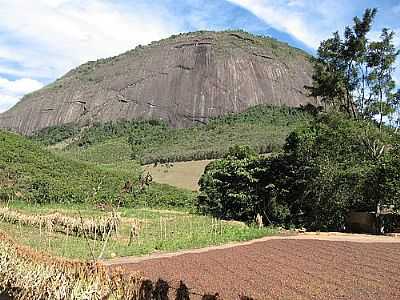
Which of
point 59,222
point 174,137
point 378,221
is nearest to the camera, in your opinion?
point 59,222

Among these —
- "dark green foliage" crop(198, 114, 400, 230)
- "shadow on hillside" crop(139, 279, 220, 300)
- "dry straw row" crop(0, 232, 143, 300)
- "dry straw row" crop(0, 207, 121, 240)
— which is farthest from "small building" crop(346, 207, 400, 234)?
"dry straw row" crop(0, 232, 143, 300)

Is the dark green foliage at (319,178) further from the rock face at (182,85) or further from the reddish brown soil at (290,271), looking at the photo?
the rock face at (182,85)

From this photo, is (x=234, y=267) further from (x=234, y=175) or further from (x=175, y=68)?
(x=175, y=68)

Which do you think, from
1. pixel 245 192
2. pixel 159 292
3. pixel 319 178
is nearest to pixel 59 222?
pixel 245 192

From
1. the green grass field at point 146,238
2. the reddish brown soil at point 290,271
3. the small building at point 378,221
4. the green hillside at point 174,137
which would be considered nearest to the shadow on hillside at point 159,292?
the reddish brown soil at point 290,271

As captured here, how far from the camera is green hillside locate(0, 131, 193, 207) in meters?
30.0

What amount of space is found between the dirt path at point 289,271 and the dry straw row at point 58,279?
1.06m

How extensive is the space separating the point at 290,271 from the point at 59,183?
2401 centimetres

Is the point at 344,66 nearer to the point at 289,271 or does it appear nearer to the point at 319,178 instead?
the point at 319,178

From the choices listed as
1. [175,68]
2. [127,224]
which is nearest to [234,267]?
[127,224]

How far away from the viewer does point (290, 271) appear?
1045cm

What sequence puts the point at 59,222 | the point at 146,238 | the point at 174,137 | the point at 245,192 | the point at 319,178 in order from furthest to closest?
1. the point at 174,137
2. the point at 245,192
3. the point at 319,178
4. the point at 59,222
5. the point at 146,238

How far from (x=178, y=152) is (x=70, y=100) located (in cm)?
4582

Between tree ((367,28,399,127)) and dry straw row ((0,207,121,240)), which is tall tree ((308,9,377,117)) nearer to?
tree ((367,28,399,127))
